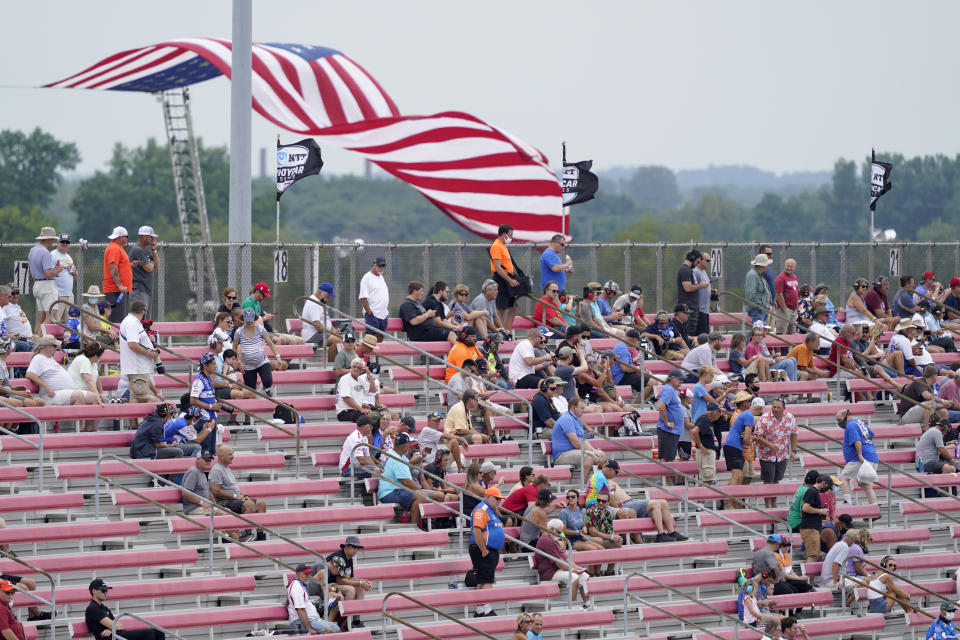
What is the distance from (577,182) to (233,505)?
10.3m

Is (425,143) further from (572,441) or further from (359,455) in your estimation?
(359,455)

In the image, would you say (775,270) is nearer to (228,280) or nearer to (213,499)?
(228,280)

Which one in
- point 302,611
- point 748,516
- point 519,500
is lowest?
point 302,611

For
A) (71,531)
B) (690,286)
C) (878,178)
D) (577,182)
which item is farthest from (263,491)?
(878,178)

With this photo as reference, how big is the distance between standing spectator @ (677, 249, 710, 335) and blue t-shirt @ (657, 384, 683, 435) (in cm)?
375

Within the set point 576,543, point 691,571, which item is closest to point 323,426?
point 576,543

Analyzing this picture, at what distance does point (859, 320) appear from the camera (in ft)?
85.7

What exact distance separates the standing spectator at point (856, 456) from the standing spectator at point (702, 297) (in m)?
3.68

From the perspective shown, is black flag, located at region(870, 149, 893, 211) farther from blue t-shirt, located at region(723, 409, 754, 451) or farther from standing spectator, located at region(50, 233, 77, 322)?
standing spectator, located at region(50, 233, 77, 322)

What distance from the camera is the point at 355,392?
1900 centimetres

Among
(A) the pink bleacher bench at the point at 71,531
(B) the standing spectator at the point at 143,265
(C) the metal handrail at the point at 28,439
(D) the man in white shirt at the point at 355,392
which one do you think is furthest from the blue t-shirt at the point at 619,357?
(C) the metal handrail at the point at 28,439

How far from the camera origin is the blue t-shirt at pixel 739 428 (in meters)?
19.7

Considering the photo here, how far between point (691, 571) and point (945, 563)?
403 centimetres

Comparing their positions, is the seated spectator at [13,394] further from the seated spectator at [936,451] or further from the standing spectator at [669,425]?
the seated spectator at [936,451]
